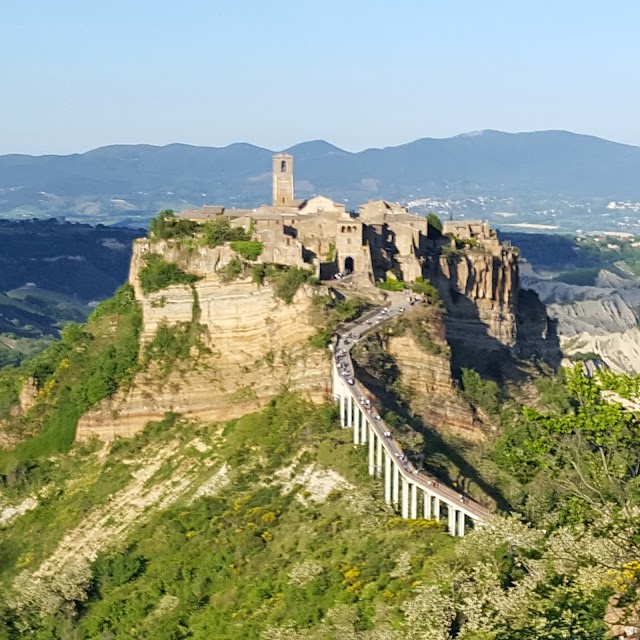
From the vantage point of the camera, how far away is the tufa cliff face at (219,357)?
4716cm

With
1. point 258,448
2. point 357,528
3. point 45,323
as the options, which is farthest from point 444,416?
point 45,323

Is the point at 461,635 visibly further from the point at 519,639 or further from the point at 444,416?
the point at 444,416

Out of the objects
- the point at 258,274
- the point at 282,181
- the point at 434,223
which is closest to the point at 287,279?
the point at 258,274

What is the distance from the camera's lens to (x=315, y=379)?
4547 cm

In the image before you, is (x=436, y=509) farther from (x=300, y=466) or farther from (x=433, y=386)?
(x=433, y=386)

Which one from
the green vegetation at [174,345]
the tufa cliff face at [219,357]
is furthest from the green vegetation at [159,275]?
the green vegetation at [174,345]

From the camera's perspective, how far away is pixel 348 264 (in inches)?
2092

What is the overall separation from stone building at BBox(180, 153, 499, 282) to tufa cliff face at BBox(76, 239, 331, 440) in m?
2.10

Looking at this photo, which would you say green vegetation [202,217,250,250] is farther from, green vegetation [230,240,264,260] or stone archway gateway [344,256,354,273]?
stone archway gateway [344,256,354,273]

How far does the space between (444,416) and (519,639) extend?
72.9 ft

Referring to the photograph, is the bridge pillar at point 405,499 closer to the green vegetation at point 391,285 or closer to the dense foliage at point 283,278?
the dense foliage at point 283,278

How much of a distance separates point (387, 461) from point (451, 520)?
3.24m

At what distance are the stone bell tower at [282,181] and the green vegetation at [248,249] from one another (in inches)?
444

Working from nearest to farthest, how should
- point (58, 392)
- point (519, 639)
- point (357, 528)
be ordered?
point (519, 639) < point (357, 528) < point (58, 392)
